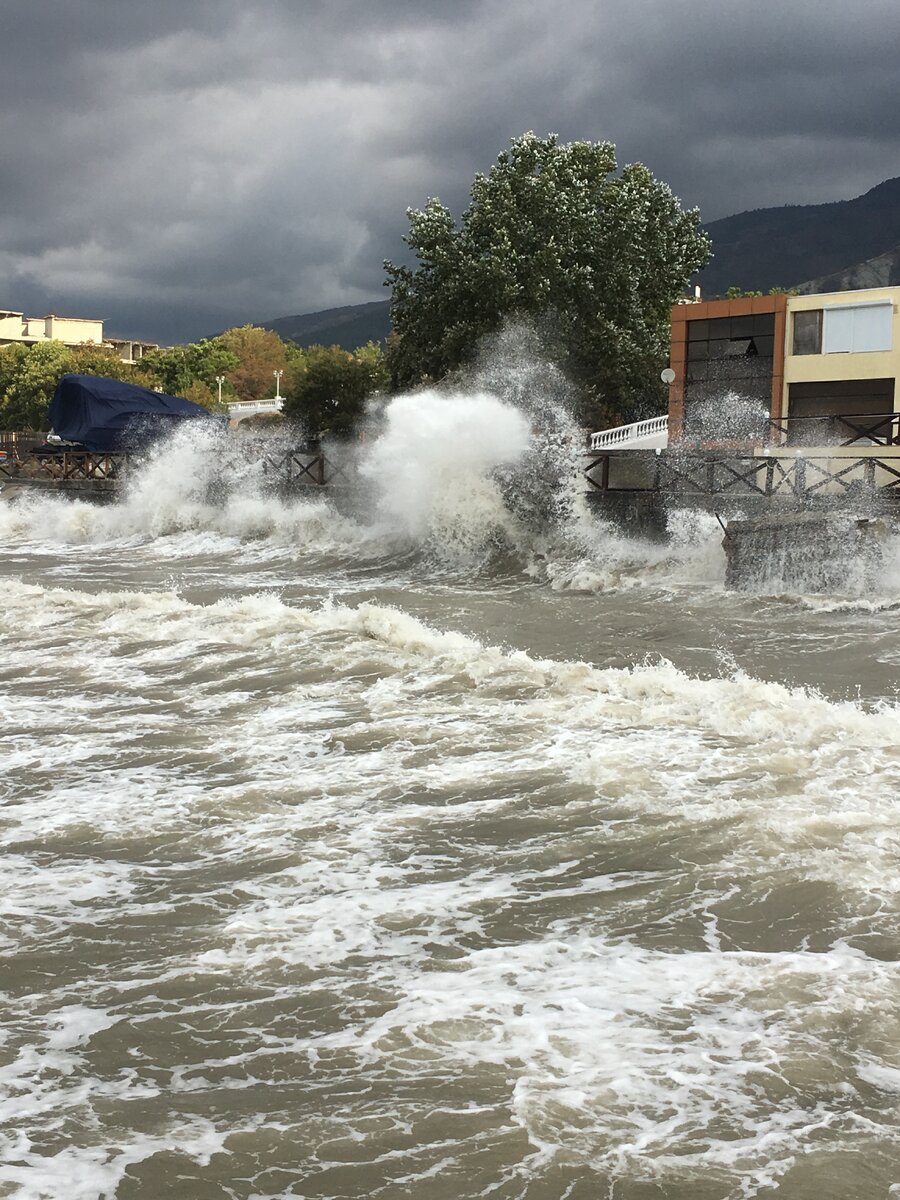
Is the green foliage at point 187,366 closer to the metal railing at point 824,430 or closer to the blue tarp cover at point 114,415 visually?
the blue tarp cover at point 114,415

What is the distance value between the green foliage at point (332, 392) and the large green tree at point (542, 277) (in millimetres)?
11021

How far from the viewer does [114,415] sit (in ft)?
111

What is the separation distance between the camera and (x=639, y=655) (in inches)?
445

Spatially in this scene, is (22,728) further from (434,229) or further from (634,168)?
(634,168)

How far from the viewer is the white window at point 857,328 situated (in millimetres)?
34688

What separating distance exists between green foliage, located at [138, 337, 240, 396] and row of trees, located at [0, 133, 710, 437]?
50329 mm

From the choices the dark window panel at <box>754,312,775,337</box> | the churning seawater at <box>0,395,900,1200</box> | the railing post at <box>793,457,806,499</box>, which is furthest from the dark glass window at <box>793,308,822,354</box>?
the churning seawater at <box>0,395,900,1200</box>

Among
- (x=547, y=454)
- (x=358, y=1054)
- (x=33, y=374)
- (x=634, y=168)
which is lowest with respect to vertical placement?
(x=358, y=1054)

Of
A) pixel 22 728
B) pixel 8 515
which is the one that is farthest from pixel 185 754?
pixel 8 515

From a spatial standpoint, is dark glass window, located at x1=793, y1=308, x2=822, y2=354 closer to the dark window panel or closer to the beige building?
the beige building

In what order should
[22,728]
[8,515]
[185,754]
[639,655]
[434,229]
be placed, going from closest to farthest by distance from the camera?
[185,754] → [22,728] → [639,655] → [8,515] → [434,229]

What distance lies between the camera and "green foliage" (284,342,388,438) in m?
55.7

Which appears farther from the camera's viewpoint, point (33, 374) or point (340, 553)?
point (33, 374)

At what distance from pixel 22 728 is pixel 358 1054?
16.7 ft
